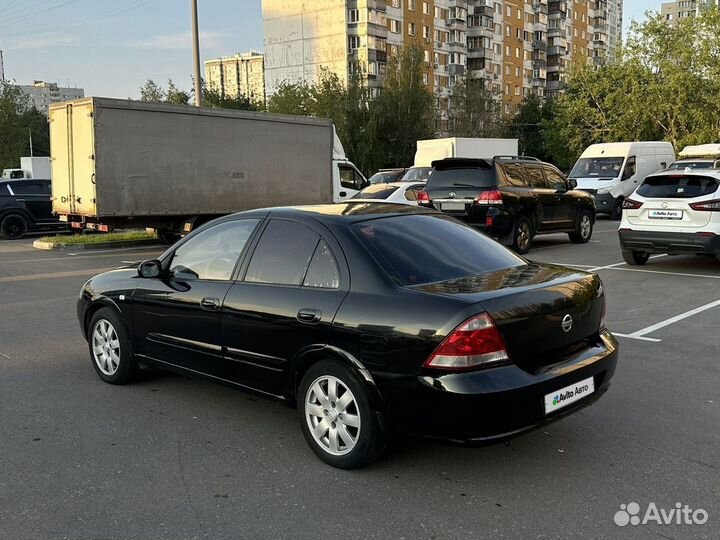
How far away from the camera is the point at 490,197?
43.4ft

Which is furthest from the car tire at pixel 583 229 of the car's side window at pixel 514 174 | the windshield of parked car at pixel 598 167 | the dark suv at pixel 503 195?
the windshield of parked car at pixel 598 167

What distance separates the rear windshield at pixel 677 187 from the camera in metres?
10.7

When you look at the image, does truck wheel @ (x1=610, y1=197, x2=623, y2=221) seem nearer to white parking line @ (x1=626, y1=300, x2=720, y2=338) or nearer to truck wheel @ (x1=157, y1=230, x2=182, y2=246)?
truck wheel @ (x1=157, y1=230, x2=182, y2=246)

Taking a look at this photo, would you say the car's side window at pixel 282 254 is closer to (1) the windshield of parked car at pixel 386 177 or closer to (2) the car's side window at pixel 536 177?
(2) the car's side window at pixel 536 177

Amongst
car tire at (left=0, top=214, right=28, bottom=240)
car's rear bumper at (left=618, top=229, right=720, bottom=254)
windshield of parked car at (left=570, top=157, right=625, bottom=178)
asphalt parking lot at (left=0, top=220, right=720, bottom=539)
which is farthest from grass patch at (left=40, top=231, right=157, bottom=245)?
windshield of parked car at (left=570, top=157, right=625, bottom=178)

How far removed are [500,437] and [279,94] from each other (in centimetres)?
5276

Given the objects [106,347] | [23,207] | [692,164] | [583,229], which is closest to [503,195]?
[583,229]

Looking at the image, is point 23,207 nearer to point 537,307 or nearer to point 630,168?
point 537,307

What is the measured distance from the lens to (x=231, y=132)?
16.8m

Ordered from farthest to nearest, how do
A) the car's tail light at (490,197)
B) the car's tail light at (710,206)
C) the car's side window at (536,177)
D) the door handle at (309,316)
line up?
the car's side window at (536,177) < the car's tail light at (490,197) < the car's tail light at (710,206) < the door handle at (309,316)

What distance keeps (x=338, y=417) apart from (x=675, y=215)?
8.83 m

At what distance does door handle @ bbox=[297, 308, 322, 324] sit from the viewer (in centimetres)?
392

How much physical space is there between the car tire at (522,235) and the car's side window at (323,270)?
32.9ft

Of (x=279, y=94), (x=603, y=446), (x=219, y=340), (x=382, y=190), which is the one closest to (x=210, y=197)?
(x=382, y=190)
